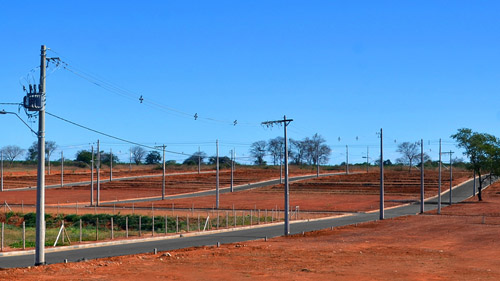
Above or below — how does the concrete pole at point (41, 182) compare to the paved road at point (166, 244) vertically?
above

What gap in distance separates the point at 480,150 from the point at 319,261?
65203mm

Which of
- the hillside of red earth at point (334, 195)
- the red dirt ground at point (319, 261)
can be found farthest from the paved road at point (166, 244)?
the hillside of red earth at point (334, 195)

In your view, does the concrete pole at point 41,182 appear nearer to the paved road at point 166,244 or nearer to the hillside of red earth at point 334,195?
the paved road at point 166,244

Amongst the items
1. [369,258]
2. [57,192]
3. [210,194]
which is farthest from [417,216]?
[57,192]

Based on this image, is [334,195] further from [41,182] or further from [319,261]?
[41,182]

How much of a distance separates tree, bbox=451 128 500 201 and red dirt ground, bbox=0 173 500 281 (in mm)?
46342

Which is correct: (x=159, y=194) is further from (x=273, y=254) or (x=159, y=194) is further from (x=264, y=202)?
(x=273, y=254)

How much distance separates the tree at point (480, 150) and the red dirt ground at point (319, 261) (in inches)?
1825

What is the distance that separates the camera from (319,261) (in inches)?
1062

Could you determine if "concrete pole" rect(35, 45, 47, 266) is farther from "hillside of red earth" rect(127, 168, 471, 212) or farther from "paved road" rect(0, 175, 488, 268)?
"hillside of red earth" rect(127, 168, 471, 212)

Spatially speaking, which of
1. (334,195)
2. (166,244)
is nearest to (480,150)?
(334,195)

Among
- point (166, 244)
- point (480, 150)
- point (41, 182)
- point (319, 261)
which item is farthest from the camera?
point (480, 150)

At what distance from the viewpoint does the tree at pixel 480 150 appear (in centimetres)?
8544

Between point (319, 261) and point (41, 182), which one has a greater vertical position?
point (41, 182)
